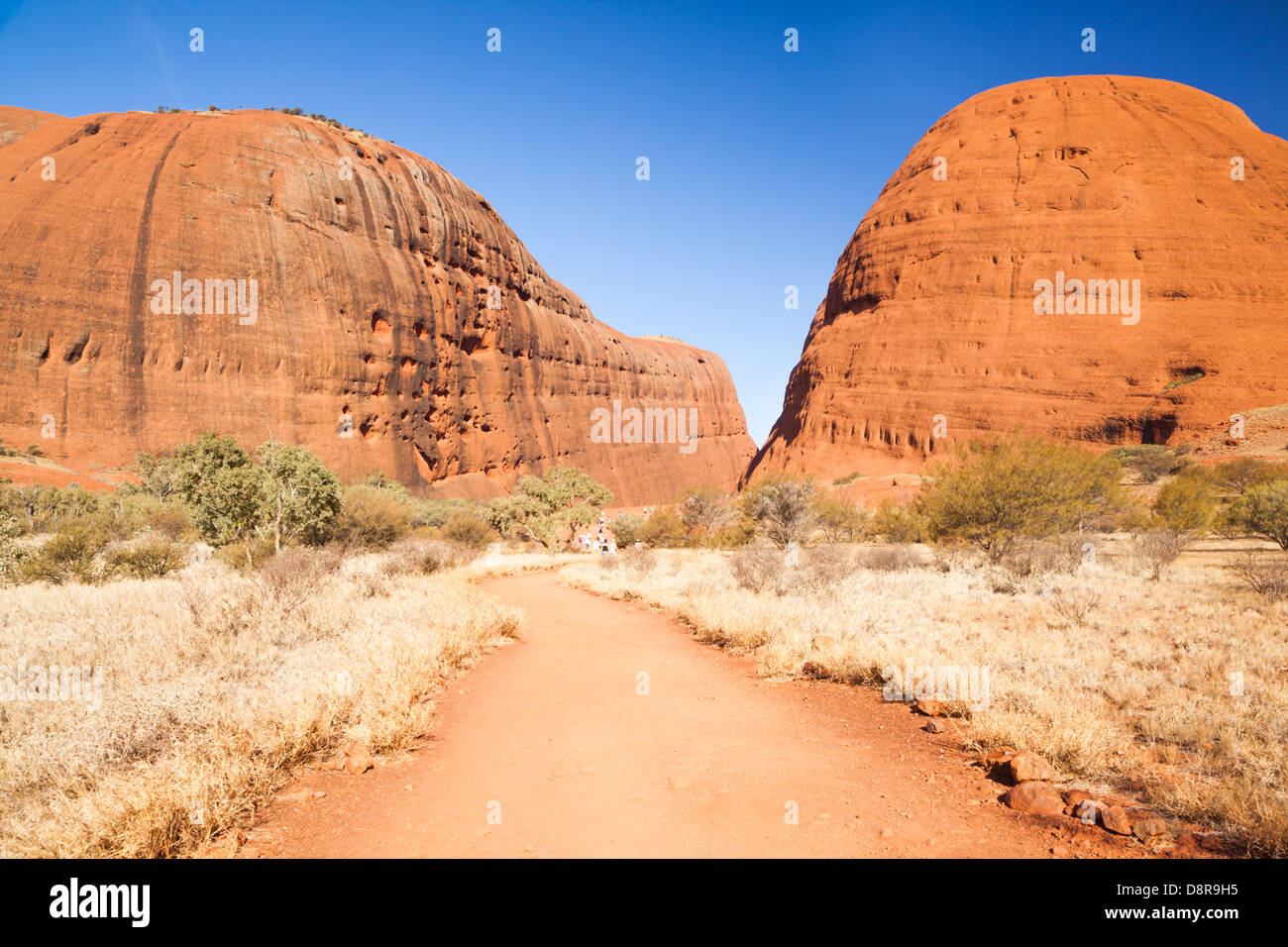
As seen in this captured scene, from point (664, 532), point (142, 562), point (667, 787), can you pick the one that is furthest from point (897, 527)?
point (142, 562)

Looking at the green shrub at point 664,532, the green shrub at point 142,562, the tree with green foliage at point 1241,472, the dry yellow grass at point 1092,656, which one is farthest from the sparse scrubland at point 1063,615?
the green shrub at point 142,562

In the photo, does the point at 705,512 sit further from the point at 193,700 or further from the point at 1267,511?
the point at 193,700

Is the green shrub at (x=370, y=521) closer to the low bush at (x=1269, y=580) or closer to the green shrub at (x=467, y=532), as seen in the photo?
the green shrub at (x=467, y=532)

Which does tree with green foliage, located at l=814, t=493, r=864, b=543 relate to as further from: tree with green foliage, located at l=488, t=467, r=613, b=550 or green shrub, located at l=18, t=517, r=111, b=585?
green shrub, located at l=18, t=517, r=111, b=585

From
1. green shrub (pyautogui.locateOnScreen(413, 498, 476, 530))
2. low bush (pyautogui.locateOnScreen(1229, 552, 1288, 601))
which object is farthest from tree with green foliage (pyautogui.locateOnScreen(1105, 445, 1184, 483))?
green shrub (pyautogui.locateOnScreen(413, 498, 476, 530))

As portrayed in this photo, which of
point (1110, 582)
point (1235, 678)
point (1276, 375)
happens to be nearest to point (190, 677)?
point (1235, 678)
